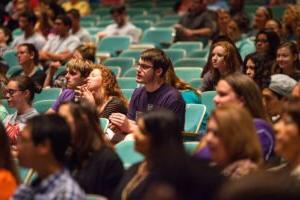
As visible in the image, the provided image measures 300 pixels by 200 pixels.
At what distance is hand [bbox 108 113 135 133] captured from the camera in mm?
5926

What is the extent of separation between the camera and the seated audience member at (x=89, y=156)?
4559 millimetres

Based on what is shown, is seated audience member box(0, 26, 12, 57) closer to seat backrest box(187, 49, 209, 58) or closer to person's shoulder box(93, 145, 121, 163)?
seat backrest box(187, 49, 209, 58)

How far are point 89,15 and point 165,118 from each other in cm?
935

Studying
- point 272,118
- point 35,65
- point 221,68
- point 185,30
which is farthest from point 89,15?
point 272,118

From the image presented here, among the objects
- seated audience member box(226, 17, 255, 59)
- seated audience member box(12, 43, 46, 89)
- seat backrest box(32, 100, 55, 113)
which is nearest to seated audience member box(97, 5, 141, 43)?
seated audience member box(226, 17, 255, 59)

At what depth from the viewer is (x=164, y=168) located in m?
3.32

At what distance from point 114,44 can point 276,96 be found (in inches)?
211

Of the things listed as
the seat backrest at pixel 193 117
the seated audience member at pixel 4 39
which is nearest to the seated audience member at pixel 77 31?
the seated audience member at pixel 4 39

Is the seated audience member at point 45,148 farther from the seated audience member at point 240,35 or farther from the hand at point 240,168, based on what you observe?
the seated audience member at point 240,35

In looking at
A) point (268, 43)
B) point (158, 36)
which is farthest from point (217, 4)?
point (268, 43)

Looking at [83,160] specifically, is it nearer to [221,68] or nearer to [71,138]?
[71,138]

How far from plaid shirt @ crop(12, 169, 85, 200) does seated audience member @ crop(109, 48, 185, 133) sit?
7.05 feet

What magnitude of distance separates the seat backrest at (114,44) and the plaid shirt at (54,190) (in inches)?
262

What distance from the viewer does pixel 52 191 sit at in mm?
4125
